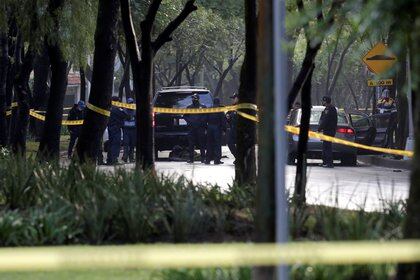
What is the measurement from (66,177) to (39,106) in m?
25.9

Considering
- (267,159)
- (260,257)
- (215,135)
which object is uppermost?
(215,135)

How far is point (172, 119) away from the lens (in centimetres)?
2847

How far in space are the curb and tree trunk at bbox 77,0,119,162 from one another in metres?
9.49

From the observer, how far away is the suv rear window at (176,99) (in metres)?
28.7

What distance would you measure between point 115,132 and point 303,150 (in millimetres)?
14863

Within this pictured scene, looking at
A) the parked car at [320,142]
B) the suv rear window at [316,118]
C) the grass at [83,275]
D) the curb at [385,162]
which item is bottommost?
the grass at [83,275]

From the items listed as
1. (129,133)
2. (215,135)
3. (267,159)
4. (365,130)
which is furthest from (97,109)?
(365,130)

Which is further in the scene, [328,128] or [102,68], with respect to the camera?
[328,128]

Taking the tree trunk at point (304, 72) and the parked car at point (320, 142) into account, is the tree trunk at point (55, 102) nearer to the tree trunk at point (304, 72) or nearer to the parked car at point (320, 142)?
the parked car at point (320, 142)

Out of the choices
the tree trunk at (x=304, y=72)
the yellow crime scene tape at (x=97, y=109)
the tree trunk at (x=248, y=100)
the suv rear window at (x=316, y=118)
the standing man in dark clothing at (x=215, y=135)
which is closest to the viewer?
the tree trunk at (x=304, y=72)

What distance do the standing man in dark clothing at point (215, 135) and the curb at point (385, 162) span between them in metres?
4.08

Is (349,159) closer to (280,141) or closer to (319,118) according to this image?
(319,118)

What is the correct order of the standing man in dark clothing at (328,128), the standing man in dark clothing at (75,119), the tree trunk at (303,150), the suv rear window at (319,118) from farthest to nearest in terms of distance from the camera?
the standing man in dark clothing at (75,119) → the suv rear window at (319,118) → the standing man in dark clothing at (328,128) → the tree trunk at (303,150)

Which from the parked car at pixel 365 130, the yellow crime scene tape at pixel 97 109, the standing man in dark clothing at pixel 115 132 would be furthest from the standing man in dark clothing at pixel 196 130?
the yellow crime scene tape at pixel 97 109
